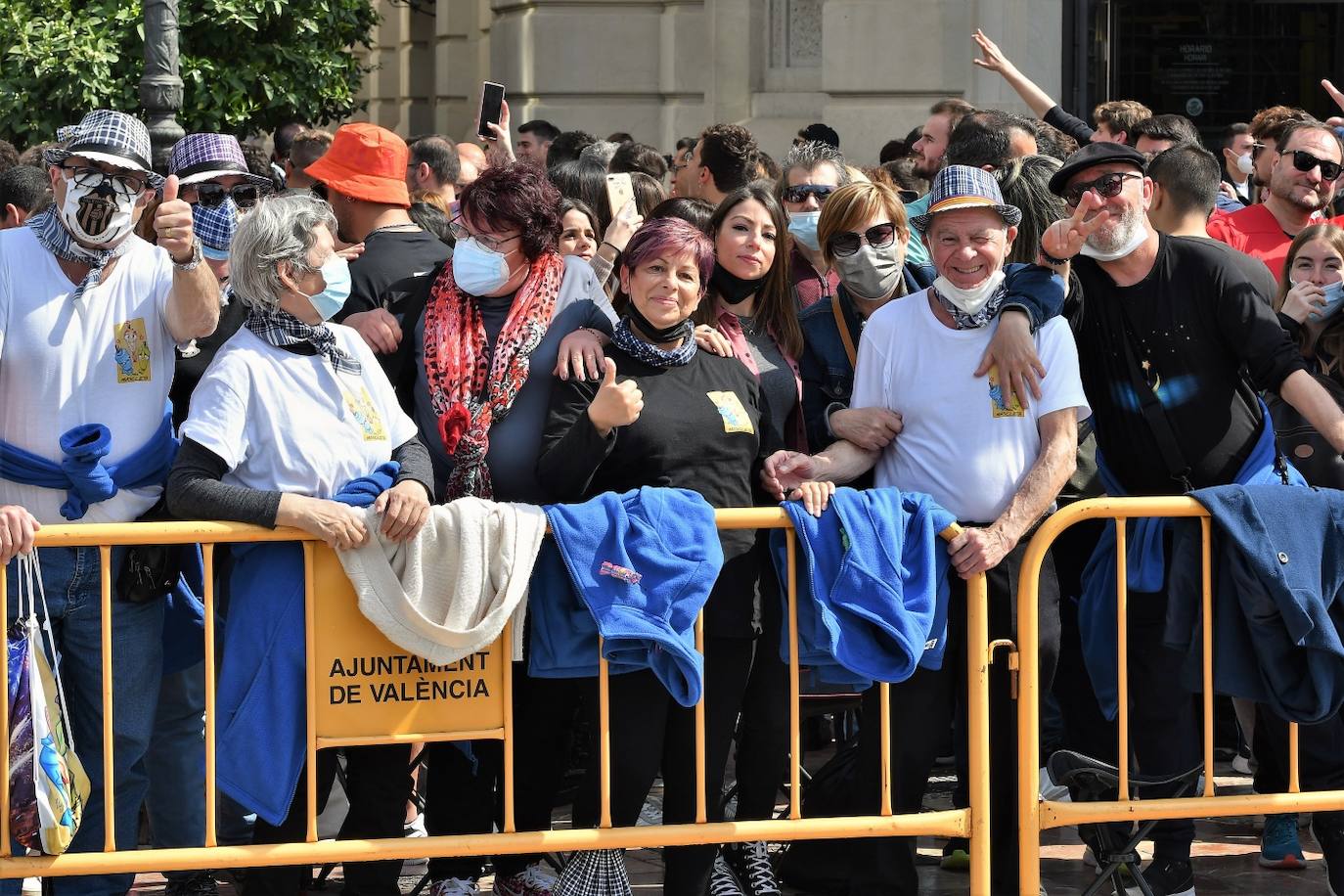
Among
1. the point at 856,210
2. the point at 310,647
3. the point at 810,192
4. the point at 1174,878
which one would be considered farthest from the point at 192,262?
the point at 1174,878

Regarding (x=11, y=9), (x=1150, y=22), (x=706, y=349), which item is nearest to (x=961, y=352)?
(x=706, y=349)

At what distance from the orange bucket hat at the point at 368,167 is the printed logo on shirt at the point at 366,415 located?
175 cm

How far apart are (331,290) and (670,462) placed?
1.07m

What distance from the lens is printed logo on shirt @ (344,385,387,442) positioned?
204 inches

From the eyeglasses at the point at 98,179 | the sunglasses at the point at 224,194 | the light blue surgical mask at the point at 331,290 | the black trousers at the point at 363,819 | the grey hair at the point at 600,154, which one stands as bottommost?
the black trousers at the point at 363,819

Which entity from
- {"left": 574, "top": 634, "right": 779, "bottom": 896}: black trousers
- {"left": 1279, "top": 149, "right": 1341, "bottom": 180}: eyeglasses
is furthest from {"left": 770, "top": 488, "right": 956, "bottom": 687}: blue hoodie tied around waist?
{"left": 1279, "top": 149, "right": 1341, "bottom": 180}: eyeglasses

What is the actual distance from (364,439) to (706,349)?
109cm

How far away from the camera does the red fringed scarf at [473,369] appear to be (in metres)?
5.57

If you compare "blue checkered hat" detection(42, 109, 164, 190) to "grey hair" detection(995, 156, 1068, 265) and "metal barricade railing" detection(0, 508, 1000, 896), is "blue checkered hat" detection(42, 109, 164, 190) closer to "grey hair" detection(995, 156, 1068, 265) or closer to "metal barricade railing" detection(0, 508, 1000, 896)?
"metal barricade railing" detection(0, 508, 1000, 896)

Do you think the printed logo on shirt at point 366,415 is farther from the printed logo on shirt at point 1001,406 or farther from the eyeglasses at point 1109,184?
the eyeglasses at point 1109,184

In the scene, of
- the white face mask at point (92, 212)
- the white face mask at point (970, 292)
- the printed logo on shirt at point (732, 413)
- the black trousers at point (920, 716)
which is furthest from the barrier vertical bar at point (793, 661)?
the white face mask at point (92, 212)

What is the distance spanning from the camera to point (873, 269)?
615 cm

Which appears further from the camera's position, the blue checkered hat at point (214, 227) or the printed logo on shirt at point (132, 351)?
the blue checkered hat at point (214, 227)

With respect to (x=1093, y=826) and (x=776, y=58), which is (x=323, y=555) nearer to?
(x=1093, y=826)
